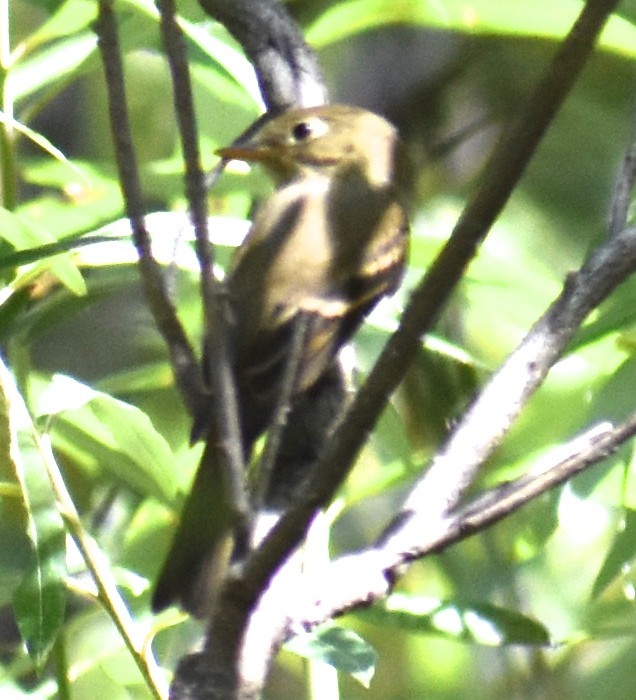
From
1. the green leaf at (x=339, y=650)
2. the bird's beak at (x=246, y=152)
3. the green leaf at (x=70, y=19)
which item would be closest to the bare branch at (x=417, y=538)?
the green leaf at (x=339, y=650)

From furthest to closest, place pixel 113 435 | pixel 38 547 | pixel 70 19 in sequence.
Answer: pixel 70 19, pixel 113 435, pixel 38 547

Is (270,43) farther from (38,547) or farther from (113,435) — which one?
(38,547)

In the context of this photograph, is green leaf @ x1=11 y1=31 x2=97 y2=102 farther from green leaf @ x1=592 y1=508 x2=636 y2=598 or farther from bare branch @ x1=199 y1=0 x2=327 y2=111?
green leaf @ x1=592 y1=508 x2=636 y2=598

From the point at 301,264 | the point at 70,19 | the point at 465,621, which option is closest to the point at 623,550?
the point at 465,621

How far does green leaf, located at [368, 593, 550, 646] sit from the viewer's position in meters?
1.42

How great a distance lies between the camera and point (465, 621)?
1460mm

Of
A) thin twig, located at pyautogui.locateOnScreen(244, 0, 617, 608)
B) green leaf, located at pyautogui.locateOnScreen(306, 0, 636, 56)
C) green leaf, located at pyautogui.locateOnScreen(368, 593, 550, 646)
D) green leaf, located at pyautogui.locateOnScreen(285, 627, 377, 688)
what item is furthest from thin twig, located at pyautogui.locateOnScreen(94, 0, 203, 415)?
green leaf, located at pyautogui.locateOnScreen(306, 0, 636, 56)

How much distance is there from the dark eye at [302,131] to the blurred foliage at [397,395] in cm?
5

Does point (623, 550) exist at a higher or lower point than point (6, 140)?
lower

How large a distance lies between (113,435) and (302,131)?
0.58 meters

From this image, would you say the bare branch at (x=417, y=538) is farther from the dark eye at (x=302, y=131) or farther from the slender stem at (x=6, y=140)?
the dark eye at (x=302, y=131)

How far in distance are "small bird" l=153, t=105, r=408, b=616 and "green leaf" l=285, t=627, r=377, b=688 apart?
9 centimetres

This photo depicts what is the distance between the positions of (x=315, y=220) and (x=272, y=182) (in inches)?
8.0

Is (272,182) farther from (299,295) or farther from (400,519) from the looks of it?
(400,519)
